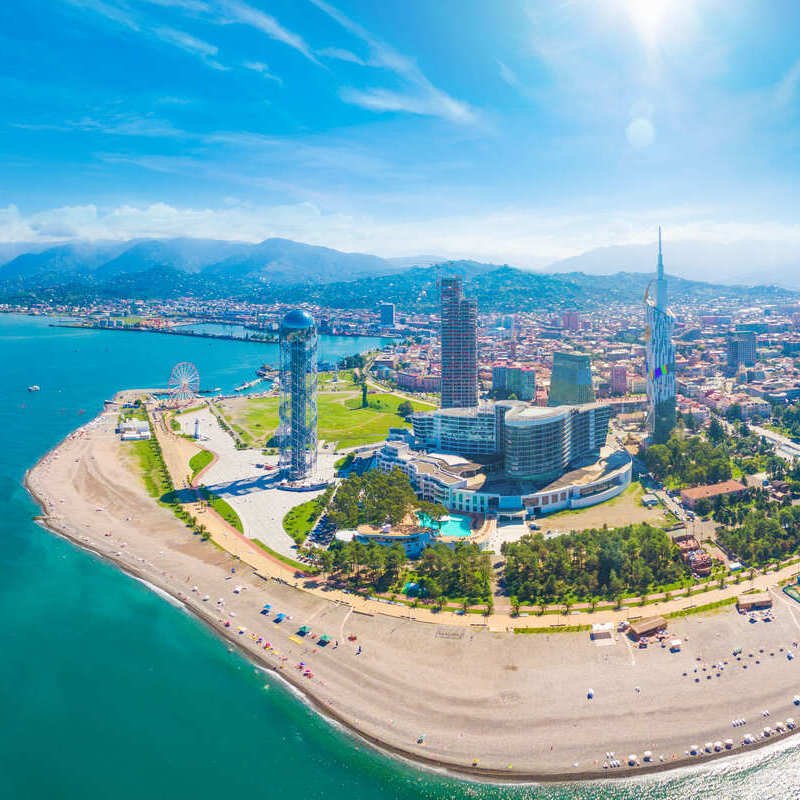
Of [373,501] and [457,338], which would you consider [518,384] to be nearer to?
[457,338]

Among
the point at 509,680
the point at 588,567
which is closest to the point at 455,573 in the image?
the point at 588,567

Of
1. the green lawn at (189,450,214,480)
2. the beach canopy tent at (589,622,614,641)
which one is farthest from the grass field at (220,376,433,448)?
the beach canopy tent at (589,622,614,641)

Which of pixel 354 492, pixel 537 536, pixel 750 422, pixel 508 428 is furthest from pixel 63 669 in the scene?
pixel 750 422

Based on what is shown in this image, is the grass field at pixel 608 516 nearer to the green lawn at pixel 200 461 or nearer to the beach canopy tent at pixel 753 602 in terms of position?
the beach canopy tent at pixel 753 602

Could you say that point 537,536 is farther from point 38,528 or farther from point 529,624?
point 38,528

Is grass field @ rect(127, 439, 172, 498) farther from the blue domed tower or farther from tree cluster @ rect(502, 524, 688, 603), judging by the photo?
tree cluster @ rect(502, 524, 688, 603)

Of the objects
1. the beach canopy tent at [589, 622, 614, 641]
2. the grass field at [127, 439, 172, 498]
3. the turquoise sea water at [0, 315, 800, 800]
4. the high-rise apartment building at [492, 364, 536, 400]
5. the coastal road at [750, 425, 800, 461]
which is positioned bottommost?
the turquoise sea water at [0, 315, 800, 800]
